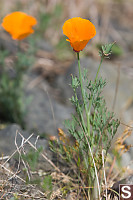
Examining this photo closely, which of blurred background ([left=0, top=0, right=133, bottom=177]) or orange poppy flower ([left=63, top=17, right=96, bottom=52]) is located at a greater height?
blurred background ([left=0, top=0, right=133, bottom=177])

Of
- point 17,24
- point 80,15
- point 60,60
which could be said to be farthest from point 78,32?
point 80,15

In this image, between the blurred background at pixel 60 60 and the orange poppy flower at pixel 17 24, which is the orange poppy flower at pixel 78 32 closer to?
the blurred background at pixel 60 60

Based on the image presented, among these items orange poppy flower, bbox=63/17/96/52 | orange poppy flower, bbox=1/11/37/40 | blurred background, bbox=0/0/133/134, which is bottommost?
orange poppy flower, bbox=63/17/96/52

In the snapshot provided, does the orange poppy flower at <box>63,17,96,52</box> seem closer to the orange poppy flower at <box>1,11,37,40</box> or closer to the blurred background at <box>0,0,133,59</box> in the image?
the orange poppy flower at <box>1,11,37,40</box>

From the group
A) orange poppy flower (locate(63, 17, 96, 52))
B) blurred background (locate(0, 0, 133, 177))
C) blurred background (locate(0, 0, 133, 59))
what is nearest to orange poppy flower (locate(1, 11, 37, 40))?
blurred background (locate(0, 0, 133, 177))

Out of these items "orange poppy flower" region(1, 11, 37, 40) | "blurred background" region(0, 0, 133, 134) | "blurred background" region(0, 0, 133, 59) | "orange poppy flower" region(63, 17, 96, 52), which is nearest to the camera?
"orange poppy flower" region(63, 17, 96, 52)

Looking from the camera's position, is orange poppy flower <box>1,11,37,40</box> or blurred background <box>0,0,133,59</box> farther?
blurred background <box>0,0,133,59</box>

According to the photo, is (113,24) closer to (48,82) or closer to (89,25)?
(48,82)
